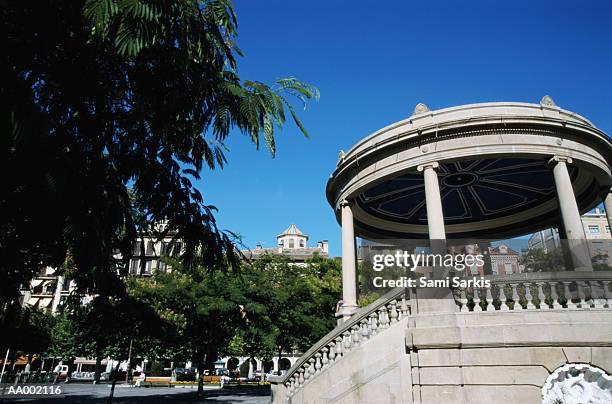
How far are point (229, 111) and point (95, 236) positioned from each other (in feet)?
7.11

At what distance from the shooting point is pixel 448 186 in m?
18.1

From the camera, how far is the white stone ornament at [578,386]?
7899 millimetres

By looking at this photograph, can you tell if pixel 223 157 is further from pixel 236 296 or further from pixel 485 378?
pixel 236 296

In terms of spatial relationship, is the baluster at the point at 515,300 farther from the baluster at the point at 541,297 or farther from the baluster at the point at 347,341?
the baluster at the point at 347,341

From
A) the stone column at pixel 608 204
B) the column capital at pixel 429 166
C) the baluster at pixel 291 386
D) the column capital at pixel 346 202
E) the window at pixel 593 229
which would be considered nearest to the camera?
the baluster at pixel 291 386

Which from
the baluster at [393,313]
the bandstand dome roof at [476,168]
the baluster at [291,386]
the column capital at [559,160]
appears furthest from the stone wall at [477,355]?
the bandstand dome roof at [476,168]

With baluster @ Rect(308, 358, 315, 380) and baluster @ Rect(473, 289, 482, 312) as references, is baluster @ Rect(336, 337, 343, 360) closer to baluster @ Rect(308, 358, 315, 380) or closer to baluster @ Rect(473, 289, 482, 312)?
baluster @ Rect(308, 358, 315, 380)

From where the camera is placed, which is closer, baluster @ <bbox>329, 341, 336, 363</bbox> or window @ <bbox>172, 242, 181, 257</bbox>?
window @ <bbox>172, 242, 181, 257</bbox>

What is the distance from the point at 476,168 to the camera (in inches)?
636

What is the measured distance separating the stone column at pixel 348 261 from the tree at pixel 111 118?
8359mm

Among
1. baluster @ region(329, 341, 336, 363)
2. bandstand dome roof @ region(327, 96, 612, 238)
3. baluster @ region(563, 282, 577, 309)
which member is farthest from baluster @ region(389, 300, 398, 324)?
bandstand dome roof @ region(327, 96, 612, 238)

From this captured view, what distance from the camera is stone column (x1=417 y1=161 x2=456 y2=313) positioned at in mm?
9797

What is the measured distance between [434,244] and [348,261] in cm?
457

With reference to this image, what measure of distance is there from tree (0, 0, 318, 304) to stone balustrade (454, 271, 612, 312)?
21.5 feet
